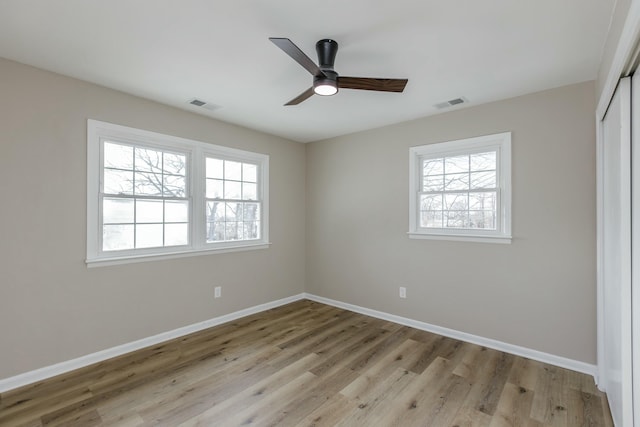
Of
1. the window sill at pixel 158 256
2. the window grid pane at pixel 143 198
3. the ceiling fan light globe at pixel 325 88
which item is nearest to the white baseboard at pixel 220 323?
the window sill at pixel 158 256

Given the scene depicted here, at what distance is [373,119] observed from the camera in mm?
3789

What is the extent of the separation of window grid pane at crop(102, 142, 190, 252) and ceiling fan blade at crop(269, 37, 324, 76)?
2208 millimetres

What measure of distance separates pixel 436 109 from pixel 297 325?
2.99m

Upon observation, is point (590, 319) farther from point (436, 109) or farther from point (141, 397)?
Result: point (141, 397)

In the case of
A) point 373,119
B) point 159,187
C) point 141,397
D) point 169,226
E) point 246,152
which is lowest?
point 141,397

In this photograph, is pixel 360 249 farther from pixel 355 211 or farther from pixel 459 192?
pixel 459 192

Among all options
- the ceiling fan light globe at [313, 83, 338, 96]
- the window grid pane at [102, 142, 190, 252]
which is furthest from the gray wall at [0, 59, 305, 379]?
the ceiling fan light globe at [313, 83, 338, 96]

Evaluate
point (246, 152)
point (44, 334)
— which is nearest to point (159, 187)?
point (246, 152)

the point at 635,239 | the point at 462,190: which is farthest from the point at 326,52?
the point at 462,190

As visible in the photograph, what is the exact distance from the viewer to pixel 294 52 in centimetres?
177

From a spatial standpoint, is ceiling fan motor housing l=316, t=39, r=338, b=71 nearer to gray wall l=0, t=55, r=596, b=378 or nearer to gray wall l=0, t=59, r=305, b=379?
gray wall l=0, t=55, r=596, b=378

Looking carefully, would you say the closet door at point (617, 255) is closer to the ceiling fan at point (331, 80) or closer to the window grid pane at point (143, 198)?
the ceiling fan at point (331, 80)

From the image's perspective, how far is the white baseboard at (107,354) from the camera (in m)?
2.43

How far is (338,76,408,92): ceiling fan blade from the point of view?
215 cm
